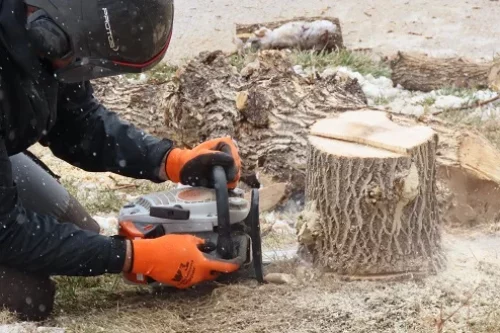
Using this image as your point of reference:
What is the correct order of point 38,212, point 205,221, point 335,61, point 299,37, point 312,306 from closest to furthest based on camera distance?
point 312,306, point 205,221, point 38,212, point 335,61, point 299,37

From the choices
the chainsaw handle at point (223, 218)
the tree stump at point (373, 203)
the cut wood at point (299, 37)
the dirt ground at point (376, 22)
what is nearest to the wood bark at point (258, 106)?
the tree stump at point (373, 203)

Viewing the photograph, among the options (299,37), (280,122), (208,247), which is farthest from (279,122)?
(299,37)

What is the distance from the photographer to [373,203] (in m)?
3.19

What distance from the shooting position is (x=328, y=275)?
11.0 feet

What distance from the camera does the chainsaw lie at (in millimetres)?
3159

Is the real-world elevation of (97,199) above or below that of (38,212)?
below

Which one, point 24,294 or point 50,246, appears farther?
point 24,294

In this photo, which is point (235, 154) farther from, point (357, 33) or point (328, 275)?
point (357, 33)

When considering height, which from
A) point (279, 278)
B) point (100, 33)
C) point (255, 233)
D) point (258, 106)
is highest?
point (100, 33)

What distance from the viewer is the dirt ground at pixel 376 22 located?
29.1 feet

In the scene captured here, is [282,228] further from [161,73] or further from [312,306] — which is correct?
[161,73]

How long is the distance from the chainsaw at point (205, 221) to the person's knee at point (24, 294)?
0.36 meters

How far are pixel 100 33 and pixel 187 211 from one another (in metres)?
0.83

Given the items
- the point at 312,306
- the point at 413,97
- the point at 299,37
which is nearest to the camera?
the point at 312,306
